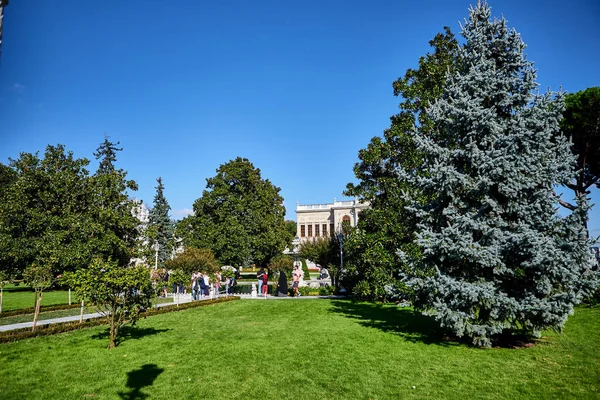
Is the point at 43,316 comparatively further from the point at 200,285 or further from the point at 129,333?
the point at 200,285

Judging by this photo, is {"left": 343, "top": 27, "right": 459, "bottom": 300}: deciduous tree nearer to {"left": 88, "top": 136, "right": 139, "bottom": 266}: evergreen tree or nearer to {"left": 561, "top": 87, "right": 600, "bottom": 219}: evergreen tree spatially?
{"left": 561, "top": 87, "right": 600, "bottom": 219}: evergreen tree

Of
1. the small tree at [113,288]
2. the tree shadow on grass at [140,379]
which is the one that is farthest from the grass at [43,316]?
the tree shadow on grass at [140,379]

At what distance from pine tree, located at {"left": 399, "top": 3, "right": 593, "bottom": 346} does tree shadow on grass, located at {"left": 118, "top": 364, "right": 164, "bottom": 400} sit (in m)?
6.48

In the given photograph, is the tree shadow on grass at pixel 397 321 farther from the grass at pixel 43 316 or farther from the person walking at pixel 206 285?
the grass at pixel 43 316

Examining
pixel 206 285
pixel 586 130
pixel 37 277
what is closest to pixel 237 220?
pixel 206 285

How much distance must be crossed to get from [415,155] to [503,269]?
7.83 metres

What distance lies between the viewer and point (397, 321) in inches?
533

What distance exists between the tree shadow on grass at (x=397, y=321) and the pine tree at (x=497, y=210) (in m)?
1.15

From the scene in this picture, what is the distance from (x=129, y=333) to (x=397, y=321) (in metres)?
9.13

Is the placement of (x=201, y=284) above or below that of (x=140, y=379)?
above

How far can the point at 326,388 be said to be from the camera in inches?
273

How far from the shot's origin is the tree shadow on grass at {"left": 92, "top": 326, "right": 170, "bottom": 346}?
11484 mm

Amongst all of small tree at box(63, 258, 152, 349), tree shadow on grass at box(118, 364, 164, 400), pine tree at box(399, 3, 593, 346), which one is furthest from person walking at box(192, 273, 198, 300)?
pine tree at box(399, 3, 593, 346)

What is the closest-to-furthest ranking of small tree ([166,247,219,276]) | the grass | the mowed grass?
1. the mowed grass
2. the grass
3. small tree ([166,247,219,276])
